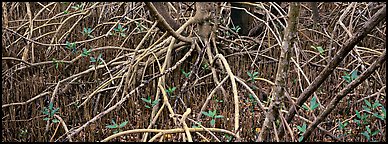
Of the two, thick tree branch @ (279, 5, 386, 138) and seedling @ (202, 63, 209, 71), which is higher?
thick tree branch @ (279, 5, 386, 138)

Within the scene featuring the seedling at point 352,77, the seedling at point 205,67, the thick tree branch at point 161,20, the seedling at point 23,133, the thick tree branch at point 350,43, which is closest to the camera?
the thick tree branch at point 350,43

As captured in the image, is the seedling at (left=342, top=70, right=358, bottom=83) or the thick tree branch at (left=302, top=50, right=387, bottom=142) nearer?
the thick tree branch at (left=302, top=50, right=387, bottom=142)

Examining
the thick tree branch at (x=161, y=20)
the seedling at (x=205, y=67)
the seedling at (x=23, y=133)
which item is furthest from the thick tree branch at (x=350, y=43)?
the seedling at (x=23, y=133)

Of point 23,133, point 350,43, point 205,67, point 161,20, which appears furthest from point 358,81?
point 23,133

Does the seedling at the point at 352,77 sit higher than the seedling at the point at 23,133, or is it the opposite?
the seedling at the point at 352,77

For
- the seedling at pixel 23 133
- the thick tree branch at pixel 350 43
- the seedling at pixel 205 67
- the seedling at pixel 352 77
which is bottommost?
the seedling at pixel 23 133

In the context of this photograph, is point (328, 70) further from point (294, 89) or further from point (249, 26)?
point (249, 26)

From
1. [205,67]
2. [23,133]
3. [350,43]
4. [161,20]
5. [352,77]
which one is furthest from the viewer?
[205,67]

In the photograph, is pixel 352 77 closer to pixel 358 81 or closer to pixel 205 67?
pixel 358 81

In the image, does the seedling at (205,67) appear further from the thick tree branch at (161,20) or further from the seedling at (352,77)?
the seedling at (352,77)

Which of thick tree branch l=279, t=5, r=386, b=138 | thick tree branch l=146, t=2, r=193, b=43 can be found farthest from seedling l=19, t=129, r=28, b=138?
thick tree branch l=279, t=5, r=386, b=138

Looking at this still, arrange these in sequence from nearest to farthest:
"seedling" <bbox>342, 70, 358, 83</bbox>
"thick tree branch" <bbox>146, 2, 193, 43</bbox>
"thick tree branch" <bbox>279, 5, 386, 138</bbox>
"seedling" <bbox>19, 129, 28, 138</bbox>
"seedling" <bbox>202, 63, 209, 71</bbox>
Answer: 1. "thick tree branch" <bbox>279, 5, 386, 138</bbox>
2. "seedling" <bbox>342, 70, 358, 83</bbox>
3. "thick tree branch" <bbox>146, 2, 193, 43</bbox>
4. "seedling" <bbox>19, 129, 28, 138</bbox>
5. "seedling" <bbox>202, 63, 209, 71</bbox>

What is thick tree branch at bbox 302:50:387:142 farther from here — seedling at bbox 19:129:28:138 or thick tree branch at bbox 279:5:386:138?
seedling at bbox 19:129:28:138

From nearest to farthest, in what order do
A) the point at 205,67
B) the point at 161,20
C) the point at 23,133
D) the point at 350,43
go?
the point at 350,43 → the point at 161,20 → the point at 23,133 → the point at 205,67
